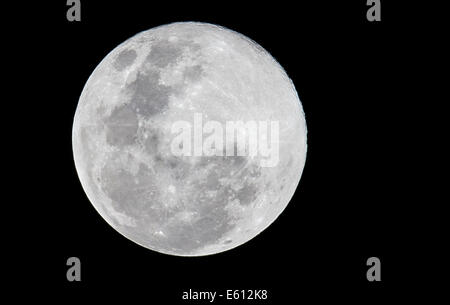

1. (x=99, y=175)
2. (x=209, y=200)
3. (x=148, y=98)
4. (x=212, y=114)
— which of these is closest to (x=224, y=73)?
(x=212, y=114)

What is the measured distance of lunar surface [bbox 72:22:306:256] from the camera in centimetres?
378

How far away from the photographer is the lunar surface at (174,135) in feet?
12.4

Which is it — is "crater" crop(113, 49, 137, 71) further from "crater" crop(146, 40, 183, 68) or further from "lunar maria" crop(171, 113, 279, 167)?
"lunar maria" crop(171, 113, 279, 167)

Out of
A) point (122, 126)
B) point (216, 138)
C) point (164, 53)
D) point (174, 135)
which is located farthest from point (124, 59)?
point (216, 138)

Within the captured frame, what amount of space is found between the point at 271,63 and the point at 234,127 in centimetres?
80

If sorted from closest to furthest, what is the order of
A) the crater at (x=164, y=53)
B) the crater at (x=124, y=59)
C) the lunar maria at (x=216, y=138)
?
Answer: the lunar maria at (x=216, y=138), the crater at (x=164, y=53), the crater at (x=124, y=59)

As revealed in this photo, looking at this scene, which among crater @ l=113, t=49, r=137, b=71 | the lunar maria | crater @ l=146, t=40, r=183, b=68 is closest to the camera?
the lunar maria

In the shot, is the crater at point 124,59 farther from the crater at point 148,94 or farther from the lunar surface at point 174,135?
the crater at point 148,94

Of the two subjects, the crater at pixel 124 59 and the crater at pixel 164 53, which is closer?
the crater at pixel 164 53

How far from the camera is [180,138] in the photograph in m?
3.73

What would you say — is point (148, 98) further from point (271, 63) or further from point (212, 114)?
point (271, 63)

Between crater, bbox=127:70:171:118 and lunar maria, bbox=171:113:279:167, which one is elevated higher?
crater, bbox=127:70:171:118

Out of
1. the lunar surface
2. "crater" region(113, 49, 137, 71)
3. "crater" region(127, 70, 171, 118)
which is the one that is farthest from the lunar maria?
"crater" region(113, 49, 137, 71)

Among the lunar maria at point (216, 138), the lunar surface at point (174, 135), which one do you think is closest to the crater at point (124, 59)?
the lunar surface at point (174, 135)
